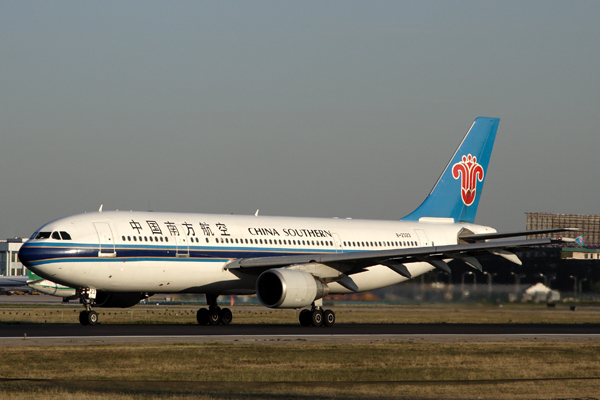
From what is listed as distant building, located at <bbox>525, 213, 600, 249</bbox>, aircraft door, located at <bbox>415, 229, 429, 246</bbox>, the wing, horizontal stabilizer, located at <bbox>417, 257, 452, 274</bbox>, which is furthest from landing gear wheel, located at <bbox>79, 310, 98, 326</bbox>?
distant building, located at <bbox>525, 213, 600, 249</bbox>

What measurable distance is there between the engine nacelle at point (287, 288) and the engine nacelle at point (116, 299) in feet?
17.1

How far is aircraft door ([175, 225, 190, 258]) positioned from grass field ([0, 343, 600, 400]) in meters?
9.46

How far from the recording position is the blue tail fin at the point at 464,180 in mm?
43125

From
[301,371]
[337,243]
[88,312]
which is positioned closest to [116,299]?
[88,312]

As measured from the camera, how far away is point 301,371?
1755 cm

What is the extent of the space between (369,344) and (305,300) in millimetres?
7474

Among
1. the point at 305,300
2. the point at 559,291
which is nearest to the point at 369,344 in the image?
the point at 305,300

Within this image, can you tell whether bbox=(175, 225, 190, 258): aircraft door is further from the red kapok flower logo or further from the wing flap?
the red kapok flower logo

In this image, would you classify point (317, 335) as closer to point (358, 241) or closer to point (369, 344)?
point (369, 344)

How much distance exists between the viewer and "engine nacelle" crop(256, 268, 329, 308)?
2989cm

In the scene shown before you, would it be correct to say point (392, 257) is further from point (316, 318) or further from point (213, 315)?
point (213, 315)

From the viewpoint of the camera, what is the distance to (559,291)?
4472 cm

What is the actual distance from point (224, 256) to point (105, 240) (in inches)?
193

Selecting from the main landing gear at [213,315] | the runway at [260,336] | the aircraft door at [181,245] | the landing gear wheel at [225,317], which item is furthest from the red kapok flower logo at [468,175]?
the aircraft door at [181,245]
